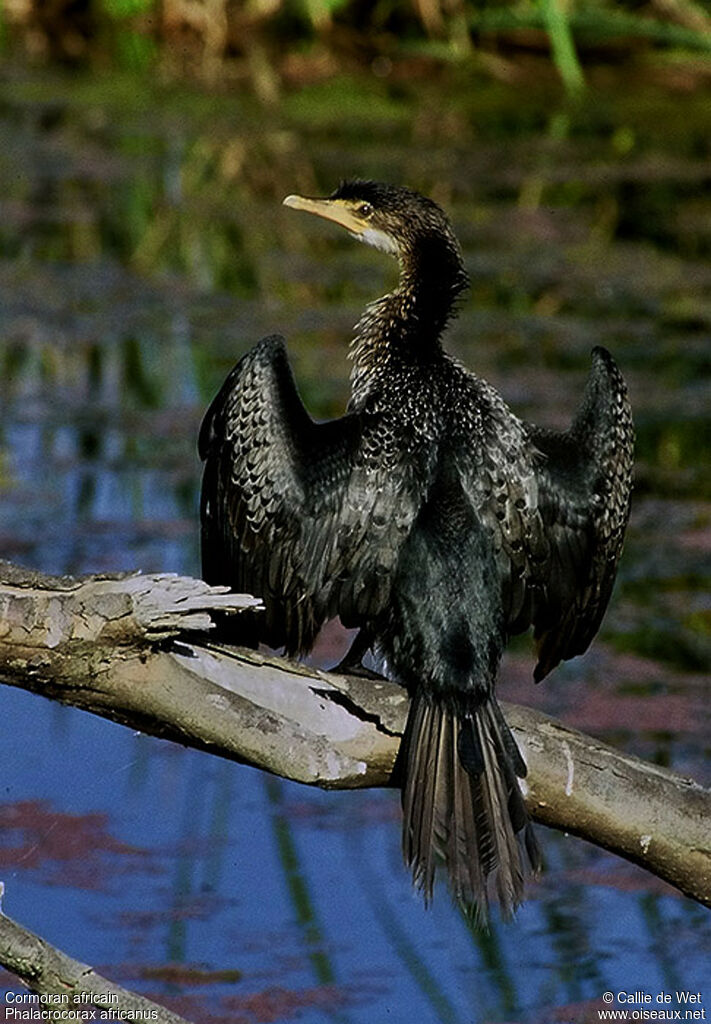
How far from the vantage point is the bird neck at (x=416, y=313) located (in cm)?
433

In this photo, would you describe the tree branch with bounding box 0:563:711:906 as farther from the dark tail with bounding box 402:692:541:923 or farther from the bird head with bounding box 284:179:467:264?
the bird head with bounding box 284:179:467:264

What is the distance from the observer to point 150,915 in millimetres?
4895

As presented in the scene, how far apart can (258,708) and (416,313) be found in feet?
4.31

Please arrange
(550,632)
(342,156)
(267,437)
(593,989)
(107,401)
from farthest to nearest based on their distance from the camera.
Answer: (342,156), (107,401), (593,989), (550,632), (267,437)

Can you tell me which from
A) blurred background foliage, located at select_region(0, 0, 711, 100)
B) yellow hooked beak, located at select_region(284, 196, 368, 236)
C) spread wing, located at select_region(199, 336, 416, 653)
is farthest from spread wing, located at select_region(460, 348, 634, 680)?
blurred background foliage, located at select_region(0, 0, 711, 100)

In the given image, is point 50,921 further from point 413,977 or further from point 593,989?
point 593,989

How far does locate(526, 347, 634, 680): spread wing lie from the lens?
4207 millimetres

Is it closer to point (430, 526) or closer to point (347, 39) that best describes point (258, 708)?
point (430, 526)

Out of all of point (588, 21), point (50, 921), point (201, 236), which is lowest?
point (50, 921)

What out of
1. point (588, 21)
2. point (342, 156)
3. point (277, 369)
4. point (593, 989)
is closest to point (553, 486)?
point (277, 369)

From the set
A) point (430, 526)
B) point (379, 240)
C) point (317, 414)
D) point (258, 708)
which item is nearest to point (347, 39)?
point (317, 414)

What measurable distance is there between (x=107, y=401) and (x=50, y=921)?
4.00 m

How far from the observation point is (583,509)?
424cm

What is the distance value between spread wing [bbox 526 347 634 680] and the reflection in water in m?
0.85
